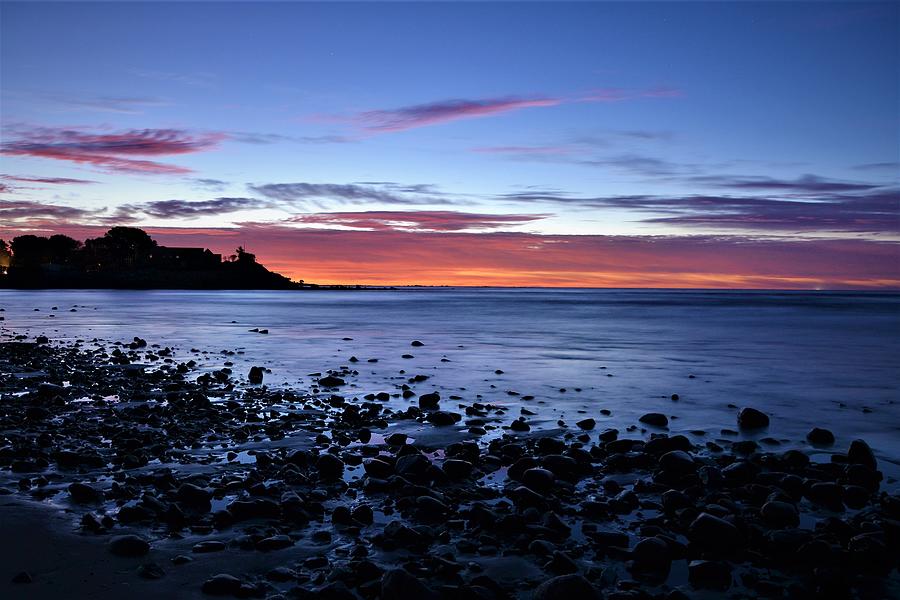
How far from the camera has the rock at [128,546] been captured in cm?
539

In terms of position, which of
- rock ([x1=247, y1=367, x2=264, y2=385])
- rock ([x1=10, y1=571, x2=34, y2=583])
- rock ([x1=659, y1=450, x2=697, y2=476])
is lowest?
rock ([x1=247, y1=367, x2=264, y2=385])

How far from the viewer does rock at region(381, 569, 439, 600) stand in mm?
4684

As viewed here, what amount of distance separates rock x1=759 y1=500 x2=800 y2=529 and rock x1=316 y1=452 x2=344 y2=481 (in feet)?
16.2

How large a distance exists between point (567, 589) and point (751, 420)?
8310 millimetres

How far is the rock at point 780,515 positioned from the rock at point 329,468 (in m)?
4.94

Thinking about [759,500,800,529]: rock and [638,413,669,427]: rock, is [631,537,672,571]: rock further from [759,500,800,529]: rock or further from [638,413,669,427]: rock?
[638,413,669,427]: rock

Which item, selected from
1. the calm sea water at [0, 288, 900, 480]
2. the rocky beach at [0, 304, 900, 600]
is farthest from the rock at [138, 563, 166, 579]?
the calm sea water at [0, 288, 900, 480]

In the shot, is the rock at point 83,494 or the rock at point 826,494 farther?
the rock at point 826,494

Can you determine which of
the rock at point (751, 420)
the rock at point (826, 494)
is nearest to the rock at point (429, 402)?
the rock at point (751, 420)

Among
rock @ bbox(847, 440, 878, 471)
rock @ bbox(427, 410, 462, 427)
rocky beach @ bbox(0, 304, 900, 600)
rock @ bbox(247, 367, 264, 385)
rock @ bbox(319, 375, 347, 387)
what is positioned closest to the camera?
rocky beach @ bbox(0, 304, 900, 600)

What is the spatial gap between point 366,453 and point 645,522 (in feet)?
13.6

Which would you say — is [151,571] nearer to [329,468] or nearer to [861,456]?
[329,468]

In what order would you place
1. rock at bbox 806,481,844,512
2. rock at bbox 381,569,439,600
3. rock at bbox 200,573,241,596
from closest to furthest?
rock at bbox 381,569,439,600
rock at bbox 200,573,241,596
rock at bbox 806,481,844,512

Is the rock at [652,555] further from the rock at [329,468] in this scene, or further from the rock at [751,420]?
the rock at [751,420]
